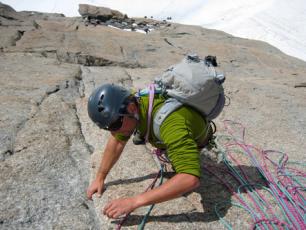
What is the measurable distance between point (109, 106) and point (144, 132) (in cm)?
52

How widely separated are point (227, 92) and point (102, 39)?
6.72 meters

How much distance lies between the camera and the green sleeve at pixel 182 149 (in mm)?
3303

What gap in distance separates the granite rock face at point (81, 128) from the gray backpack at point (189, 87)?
97 centimetres

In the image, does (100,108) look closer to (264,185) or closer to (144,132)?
(144,132)

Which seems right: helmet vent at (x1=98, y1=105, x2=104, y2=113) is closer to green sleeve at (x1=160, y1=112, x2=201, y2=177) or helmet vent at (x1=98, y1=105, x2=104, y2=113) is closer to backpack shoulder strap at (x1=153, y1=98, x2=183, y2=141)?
backpack shoulder strap at (x1=153, y1=98, x2=183, y2=141)

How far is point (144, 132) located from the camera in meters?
3.82

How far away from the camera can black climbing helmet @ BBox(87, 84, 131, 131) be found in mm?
3471

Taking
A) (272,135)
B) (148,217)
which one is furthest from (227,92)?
(148,217)

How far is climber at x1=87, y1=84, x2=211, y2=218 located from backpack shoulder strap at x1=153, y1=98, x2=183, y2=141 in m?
0.03

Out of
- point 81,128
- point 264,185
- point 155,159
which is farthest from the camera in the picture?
point 81,128

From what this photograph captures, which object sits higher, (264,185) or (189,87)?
(189,87)

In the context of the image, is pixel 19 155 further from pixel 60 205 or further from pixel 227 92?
pixel 227 92

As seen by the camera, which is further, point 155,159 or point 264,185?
point 155,159

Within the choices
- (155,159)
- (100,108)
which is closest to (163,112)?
(100,108)
